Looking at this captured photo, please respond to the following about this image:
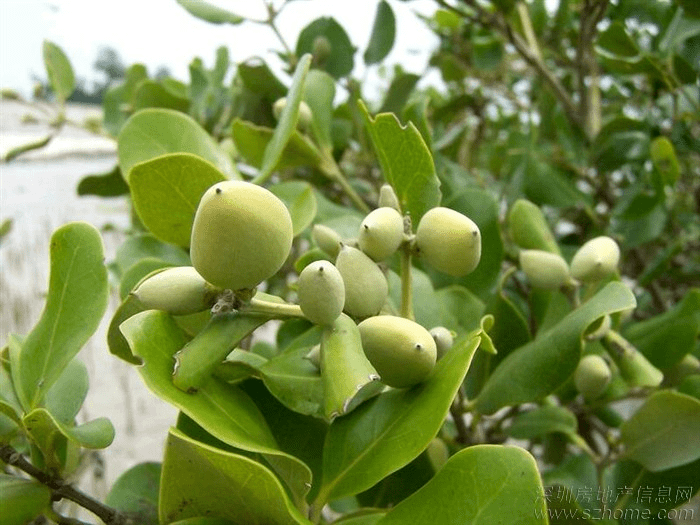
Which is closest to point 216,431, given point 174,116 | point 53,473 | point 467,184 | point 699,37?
point 53,473

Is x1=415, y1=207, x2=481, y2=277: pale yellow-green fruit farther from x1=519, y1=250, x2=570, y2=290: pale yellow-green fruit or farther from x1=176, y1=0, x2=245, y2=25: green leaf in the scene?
x1=176, y1=0, x2=245, y2=25: green leaf

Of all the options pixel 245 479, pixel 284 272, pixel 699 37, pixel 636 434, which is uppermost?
pixel 699 37

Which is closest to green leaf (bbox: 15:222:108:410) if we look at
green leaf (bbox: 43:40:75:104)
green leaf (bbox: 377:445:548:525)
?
green leaf (bbox: 377:445:548:525)

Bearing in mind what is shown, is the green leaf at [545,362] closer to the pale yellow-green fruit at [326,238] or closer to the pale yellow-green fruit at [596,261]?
the pale yellow-green fruit at [596,261]

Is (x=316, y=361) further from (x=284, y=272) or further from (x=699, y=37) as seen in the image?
(x=699, y=37)

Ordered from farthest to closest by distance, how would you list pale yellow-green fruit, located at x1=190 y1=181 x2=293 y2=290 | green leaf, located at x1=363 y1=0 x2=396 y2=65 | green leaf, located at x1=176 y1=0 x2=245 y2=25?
green leaf, located at x1=363 y1=0 x2=396 y2=65 < green leaf, located at x1=176 y1=0 x2=245 y2=25 < pale yellow-green fruit, located at x1=190 y1=181 x2=293 y2=290
